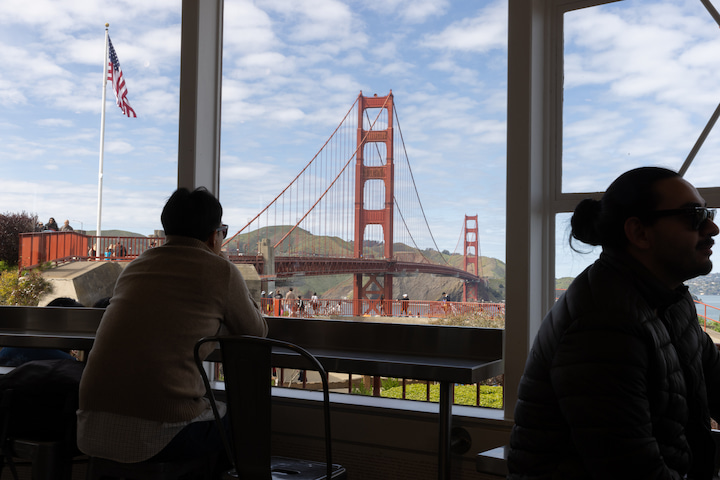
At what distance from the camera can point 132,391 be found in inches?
61.1

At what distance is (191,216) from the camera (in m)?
1.79

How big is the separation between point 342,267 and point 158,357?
3.74 feet

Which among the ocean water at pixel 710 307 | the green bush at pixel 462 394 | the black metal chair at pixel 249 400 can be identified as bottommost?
the green bush at pixel 462 394

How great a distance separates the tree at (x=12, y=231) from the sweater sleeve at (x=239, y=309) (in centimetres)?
198

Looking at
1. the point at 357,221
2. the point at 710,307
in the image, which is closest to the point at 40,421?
the point at 357,221

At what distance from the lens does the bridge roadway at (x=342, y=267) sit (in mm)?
2357

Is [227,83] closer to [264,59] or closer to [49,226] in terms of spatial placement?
[264,59]

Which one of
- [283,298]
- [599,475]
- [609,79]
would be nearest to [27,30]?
[283,298]

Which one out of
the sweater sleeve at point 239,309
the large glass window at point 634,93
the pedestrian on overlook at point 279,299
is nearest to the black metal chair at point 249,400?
the sweater sleeve at point 239,309

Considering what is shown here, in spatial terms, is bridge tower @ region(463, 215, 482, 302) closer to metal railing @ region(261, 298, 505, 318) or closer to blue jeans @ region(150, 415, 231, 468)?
metal railing @ region(261, 298, 505, 318)

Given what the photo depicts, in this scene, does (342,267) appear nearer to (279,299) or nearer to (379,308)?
(379,308)

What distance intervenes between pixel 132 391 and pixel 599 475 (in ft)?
3.74

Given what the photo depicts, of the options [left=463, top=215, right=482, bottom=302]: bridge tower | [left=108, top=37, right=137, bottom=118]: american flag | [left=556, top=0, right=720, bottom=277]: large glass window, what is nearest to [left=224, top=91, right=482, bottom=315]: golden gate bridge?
[left=463, top=215, right=482, bottom=302]: bridge tower

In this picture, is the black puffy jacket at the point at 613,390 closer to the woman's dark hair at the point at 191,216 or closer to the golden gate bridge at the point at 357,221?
the woman's dark hair at the point at 191,216
